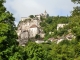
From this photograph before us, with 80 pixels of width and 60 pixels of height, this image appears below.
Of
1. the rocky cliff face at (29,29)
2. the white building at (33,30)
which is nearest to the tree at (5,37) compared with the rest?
the rocky cliff face at (29,29)

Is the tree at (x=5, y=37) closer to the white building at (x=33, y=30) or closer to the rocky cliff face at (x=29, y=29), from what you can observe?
the rocky cliff face at (x=29, y=29)

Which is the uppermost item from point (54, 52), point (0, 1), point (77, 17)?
point (0, 1)

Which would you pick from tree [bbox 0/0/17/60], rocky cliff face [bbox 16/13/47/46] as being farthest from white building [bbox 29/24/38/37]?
tree [bbox 0/0/17/60]

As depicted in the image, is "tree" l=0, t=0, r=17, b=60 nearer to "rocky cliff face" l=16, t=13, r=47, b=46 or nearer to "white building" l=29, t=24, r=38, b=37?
"rocky cliff face" l=16, t=13, r=47, b=46

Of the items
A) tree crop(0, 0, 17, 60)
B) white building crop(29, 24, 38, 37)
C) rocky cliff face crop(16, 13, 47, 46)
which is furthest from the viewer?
white building crop(29, 24, 38, 37)

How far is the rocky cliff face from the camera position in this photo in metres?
163

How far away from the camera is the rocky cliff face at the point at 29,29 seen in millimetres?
163250

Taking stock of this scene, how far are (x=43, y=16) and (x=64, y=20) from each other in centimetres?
3494

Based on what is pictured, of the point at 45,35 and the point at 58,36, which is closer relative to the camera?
the point at 58,36

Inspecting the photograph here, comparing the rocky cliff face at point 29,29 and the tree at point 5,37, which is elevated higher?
the rocky cliff face at point 29,29

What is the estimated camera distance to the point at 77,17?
21.4 meters

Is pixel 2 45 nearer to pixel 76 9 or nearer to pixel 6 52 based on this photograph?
pixel 6 52

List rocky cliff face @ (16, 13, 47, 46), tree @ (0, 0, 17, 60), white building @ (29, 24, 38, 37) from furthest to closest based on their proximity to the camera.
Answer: white building @ (29, 24, 38, 37) < rocky cliff face @ (16, 13, 47, 46) < tree @ (0, 0, 17, 60)

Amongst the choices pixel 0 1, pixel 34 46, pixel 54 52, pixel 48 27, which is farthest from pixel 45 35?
pixel 0 1
